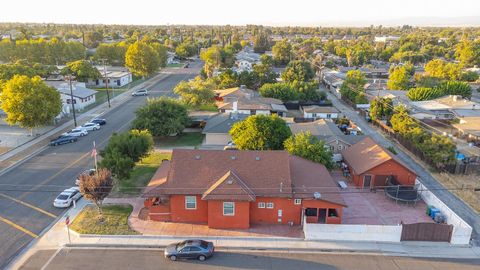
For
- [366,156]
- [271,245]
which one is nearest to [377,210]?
[366,156]

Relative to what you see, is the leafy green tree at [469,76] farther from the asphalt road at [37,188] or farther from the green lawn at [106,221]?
the green lawn at [106,221]

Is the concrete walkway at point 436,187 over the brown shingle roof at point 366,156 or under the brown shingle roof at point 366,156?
under

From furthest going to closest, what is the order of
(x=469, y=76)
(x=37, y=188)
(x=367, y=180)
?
(x=469, y=76)
(x=367, y=180)
(x=37, y=188)

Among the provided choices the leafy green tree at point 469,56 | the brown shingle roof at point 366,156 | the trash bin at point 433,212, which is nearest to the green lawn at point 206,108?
the brown shingle roof at point 366,156

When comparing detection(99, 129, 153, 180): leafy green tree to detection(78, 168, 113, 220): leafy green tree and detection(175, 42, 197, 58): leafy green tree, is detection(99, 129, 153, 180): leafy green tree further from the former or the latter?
detection(175, 42, 197, 58): leafy green tree

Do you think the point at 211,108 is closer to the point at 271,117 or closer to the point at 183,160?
the point at 271,117

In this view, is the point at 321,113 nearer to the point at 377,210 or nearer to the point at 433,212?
the point at 377,210

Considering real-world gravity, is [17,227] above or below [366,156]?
below
